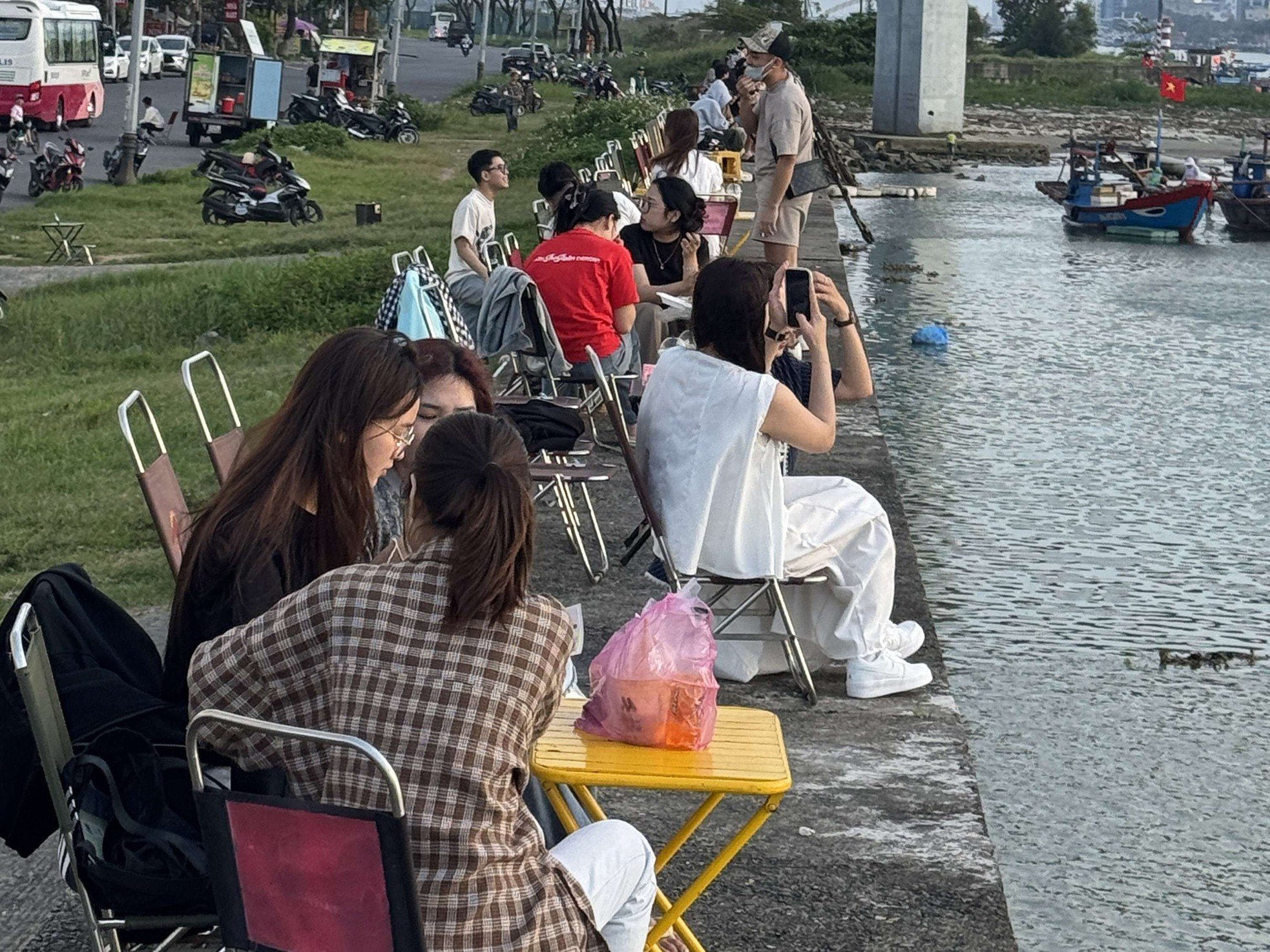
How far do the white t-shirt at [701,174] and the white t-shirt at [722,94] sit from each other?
24.5ft

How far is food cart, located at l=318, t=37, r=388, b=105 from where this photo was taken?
1797 inches

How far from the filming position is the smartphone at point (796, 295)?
4902 mm

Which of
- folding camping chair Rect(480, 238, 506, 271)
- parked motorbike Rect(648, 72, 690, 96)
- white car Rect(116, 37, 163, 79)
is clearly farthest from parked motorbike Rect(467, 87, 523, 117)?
folding camping chair Rect(480, 238, 506, 271)

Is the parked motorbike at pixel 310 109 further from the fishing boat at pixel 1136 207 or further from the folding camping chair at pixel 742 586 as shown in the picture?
the folding camping chair at pixel 742 586

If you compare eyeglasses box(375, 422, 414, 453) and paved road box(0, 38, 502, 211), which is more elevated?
paved road box(0, 38, 502, 211)

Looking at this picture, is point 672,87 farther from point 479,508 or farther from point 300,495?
point 479,508

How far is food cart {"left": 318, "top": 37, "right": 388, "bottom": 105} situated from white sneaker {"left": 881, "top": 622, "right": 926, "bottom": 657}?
4166 cm

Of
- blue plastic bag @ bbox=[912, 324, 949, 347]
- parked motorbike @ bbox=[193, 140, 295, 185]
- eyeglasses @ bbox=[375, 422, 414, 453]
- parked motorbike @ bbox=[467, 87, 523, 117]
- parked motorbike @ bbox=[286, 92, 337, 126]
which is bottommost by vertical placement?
blue plastic bag @ bbox=[912, 324, 949, 347]

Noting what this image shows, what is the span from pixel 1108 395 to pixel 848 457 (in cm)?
458

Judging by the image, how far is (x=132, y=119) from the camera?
24438 mm

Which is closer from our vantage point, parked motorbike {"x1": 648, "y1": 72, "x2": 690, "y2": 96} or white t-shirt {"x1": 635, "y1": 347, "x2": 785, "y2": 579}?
white t-shirt {"x1": 635, "y1": 347, "x2": 785, "y2": 579}

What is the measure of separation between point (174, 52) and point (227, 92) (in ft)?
69.0

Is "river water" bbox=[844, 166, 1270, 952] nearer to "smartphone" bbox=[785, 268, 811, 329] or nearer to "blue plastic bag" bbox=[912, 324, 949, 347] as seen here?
"blue plastic bag" bbox=[912, 324, 949, 347]

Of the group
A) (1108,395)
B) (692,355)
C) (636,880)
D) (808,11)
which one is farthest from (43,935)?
(808,11)
